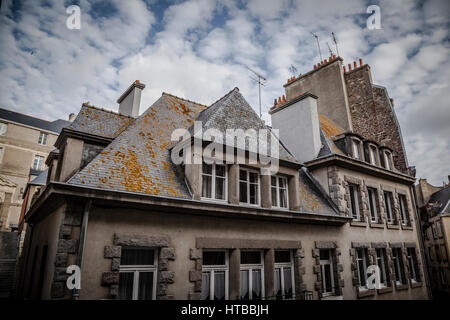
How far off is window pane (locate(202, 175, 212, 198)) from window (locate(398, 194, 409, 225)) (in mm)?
11089

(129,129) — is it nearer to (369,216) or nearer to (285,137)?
(285,137)

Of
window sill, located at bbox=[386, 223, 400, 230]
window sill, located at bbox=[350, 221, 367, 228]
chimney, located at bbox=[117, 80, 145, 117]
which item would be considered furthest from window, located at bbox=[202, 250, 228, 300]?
window sill, located at bbox=[386, 223, 400, 230]

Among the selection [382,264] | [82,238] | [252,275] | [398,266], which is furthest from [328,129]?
[82,238]

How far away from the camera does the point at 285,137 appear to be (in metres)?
13.4

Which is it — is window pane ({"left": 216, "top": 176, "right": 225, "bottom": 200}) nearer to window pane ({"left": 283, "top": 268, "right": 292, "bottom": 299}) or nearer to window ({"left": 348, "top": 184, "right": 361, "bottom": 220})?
window pane ({"left": 283, "top": 268, "right": 292, "bottom": 299})

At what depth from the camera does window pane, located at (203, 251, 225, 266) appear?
7688mm

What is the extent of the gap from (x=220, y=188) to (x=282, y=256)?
Result: 3093mm

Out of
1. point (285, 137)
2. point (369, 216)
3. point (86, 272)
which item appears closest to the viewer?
point (86, 272)

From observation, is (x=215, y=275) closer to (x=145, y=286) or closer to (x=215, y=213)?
(x=215, y=213)
